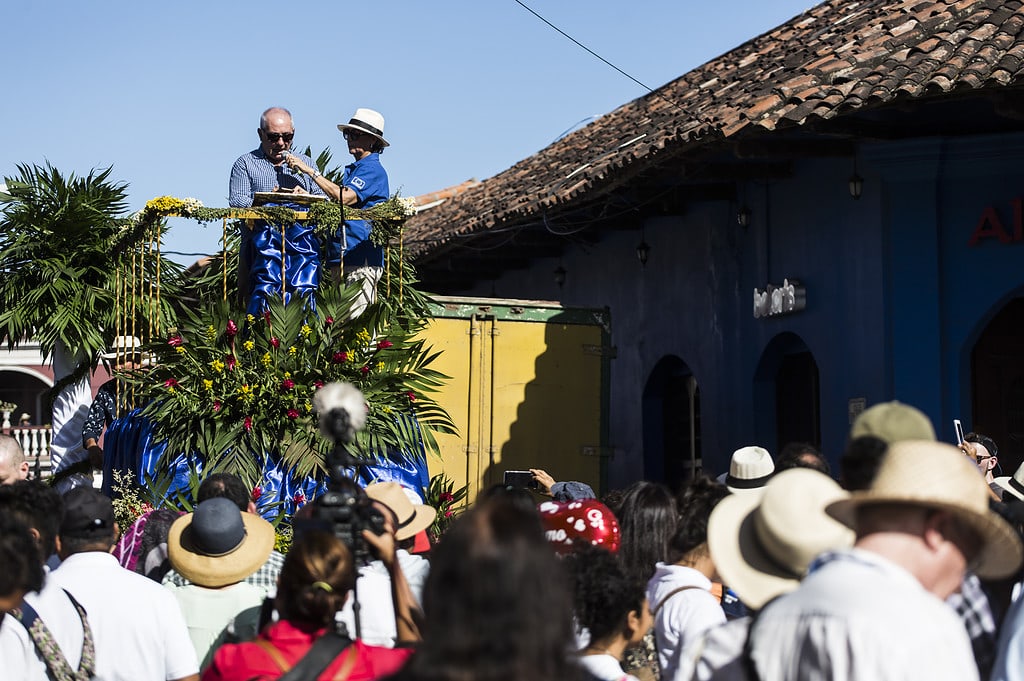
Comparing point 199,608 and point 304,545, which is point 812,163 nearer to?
point 199,608

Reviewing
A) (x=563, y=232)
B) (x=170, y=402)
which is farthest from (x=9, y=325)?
(x=563, y=232)

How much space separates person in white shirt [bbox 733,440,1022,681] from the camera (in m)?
2.59

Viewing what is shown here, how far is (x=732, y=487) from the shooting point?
6.20 m

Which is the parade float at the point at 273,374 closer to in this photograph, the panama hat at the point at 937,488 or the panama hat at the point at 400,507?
the panama hat at the point at 400,507

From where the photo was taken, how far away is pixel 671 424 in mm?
16094

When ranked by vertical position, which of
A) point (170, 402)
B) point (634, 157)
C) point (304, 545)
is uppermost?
point (634, 157)

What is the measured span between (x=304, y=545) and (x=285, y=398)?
470 centimetres

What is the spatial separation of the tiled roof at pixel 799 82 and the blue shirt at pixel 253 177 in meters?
3.19

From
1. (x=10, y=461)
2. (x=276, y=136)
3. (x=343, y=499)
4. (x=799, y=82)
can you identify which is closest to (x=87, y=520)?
(x=343, y=499)

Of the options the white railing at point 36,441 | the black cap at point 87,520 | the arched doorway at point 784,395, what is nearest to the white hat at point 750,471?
the black cap at point 87,520

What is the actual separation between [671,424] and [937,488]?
43.7 ft

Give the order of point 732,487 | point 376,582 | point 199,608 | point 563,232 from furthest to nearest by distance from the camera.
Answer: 1. point 563,232
2. point 732,487
3. point 199,608
4. point 376,582

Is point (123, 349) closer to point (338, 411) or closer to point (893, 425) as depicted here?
point (338, 411)

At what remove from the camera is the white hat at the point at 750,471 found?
6.14 m
